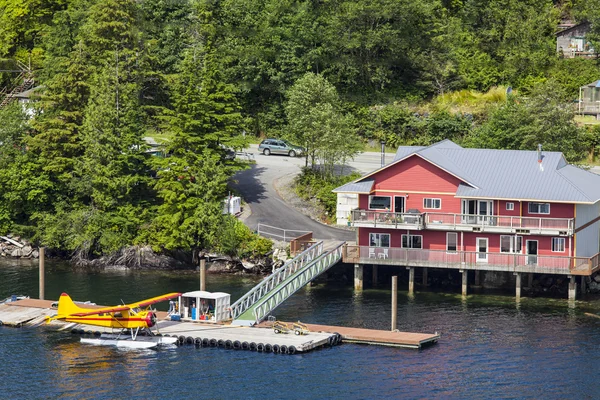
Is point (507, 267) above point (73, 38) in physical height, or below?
below

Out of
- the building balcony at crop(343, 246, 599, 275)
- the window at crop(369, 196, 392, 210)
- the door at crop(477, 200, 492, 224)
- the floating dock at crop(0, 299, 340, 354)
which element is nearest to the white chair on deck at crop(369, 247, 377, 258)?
the building balcony at crop(343, 246, 599, 275)

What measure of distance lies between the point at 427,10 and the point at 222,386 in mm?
66154

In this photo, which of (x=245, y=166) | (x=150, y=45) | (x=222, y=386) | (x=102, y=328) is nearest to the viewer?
(x=222, y=386)

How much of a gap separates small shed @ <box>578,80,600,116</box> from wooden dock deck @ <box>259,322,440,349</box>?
160 ft

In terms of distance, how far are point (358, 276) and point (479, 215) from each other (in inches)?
428

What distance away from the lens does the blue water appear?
7275 centimetres

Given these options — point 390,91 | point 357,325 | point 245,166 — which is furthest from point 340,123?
point 357,325

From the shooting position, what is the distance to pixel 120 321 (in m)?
83.9

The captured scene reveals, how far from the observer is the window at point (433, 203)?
95.8 m

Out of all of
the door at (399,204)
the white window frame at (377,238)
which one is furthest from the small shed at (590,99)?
the white window frame at (377,238)

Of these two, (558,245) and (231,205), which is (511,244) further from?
(231,205)

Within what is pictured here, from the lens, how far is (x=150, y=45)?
127m

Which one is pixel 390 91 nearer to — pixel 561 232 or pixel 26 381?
pixel 561 232

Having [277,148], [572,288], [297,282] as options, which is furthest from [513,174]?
[277,148]
